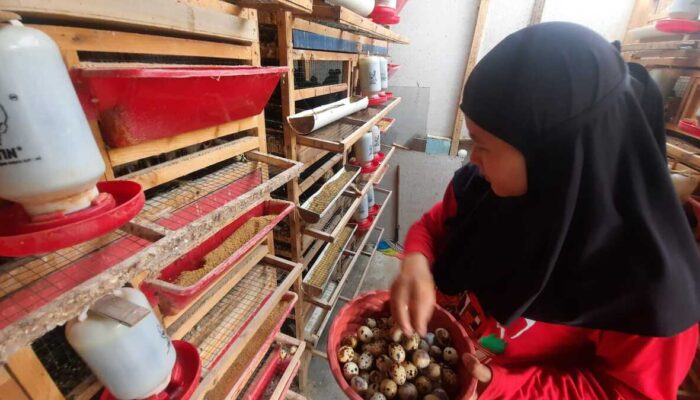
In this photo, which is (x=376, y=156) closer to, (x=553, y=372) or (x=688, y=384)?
(x=553, y=372)

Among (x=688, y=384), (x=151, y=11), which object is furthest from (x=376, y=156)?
(x=688, y=384)

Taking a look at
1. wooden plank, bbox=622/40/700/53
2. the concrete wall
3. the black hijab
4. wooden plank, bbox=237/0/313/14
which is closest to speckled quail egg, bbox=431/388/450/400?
the black hijab

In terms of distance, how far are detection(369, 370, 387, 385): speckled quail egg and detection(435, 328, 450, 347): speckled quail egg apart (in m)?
0.23

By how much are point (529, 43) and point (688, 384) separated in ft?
7.71

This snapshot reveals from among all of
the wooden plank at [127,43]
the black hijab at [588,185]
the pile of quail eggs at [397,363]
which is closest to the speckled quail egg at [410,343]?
the pile of quail eggs at [397,363]

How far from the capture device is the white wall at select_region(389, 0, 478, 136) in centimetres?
308

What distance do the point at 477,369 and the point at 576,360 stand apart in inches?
13.6

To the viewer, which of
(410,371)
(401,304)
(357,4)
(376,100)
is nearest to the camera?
(401,304)

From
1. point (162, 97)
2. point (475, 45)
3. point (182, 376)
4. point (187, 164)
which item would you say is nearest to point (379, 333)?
point (182, 376)

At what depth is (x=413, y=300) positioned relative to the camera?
747 mm

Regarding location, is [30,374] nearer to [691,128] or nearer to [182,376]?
[182,376]

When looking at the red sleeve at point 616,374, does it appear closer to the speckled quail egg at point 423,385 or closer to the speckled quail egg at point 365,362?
the speckled quail egg at point 423,385

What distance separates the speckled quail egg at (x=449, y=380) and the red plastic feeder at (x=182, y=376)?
72cm

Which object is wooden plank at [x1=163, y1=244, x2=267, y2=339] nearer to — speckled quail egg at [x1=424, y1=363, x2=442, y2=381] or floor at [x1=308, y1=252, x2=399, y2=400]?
speckled quail egg at [x1=424, y1=363, x2=442, y2=381]
